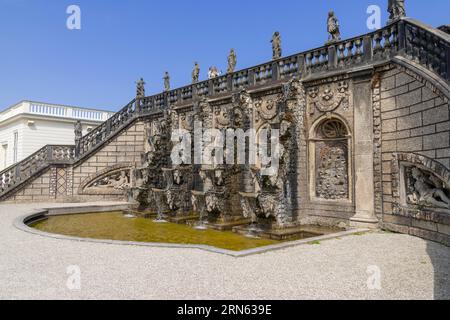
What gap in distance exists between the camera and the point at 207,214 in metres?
13.2

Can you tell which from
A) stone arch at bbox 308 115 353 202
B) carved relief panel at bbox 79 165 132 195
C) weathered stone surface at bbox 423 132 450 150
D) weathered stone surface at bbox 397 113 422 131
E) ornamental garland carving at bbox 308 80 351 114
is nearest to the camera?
weathered stone surface at bbox 423 132 450 150

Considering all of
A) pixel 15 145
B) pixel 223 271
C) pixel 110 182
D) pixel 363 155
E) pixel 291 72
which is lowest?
pixel 223 271

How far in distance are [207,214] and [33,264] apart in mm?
7498

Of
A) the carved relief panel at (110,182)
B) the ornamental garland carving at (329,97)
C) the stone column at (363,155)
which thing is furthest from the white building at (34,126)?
the stone column at (363,155)

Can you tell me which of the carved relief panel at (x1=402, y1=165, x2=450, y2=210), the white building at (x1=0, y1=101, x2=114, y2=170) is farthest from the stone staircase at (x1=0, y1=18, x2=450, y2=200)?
the white building at (x1=0, y1=101, x2=114, y2=170)

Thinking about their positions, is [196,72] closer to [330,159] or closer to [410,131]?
[330,159]

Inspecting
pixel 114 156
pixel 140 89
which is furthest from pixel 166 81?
pixel 114 156

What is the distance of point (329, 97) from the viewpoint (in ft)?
38.4

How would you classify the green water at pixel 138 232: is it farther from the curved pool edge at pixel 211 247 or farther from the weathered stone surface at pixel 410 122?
the weathered stone surface at pixel 410 122

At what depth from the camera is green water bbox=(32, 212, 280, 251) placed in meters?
9.35

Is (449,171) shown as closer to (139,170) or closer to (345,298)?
(345,298)

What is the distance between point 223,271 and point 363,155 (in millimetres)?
6770

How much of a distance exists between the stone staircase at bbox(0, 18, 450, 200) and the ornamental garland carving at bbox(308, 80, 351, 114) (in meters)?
0.42

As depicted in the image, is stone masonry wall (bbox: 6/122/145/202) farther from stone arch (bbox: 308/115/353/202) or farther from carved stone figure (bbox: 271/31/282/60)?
stone arch (bbox: 308/115/353/202)
